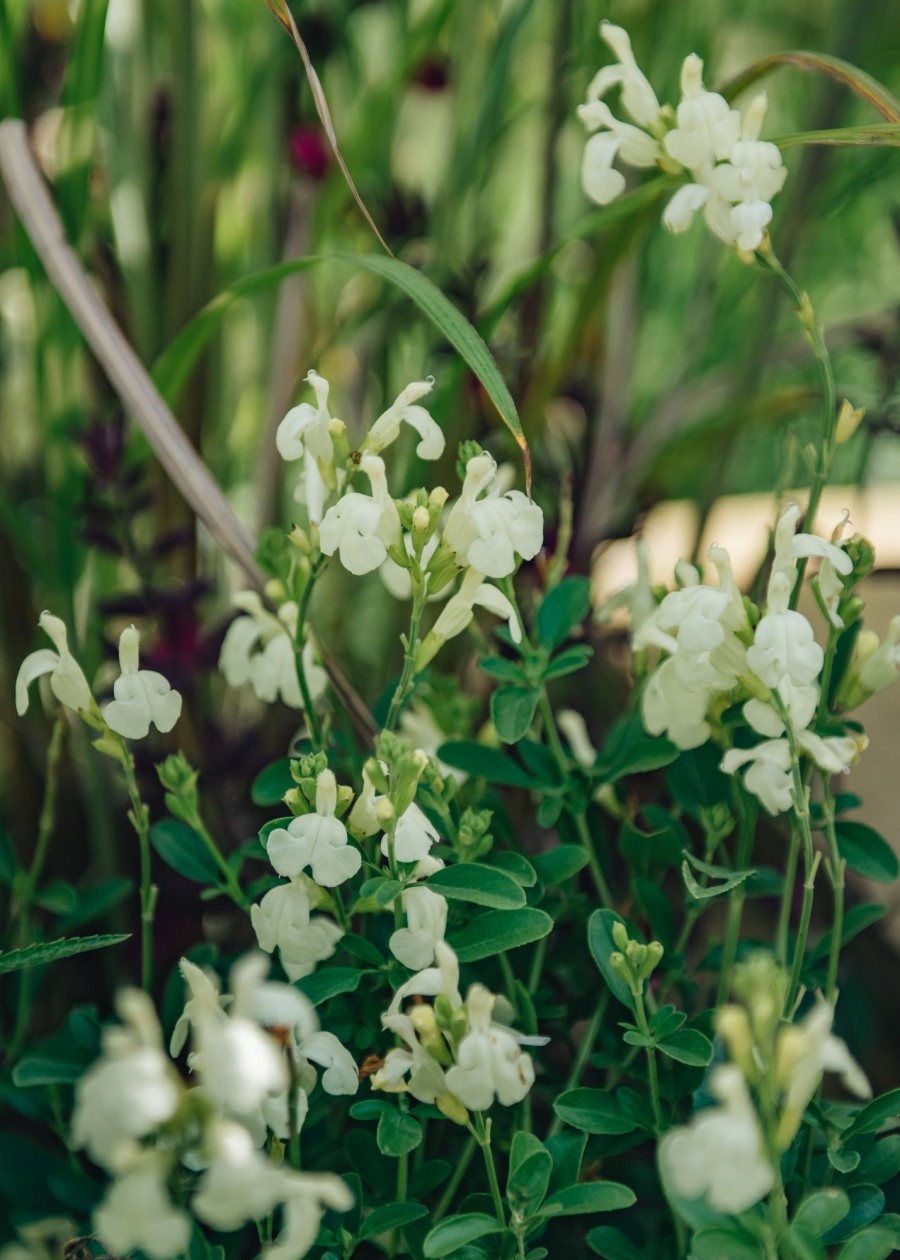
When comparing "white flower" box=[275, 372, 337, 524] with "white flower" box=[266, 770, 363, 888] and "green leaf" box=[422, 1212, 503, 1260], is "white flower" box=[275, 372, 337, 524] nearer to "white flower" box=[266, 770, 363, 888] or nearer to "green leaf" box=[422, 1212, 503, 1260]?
"white flower" box=[266, 770, 363, 888]

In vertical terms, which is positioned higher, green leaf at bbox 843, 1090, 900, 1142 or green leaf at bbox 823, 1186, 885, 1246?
green leaf at bbox 843, 1090, 900, 1142

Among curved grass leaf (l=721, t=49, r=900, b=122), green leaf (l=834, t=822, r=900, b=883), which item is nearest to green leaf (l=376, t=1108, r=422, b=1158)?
green leaf (l=834, t=822, r=900, b=883)

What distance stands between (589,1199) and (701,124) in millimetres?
430

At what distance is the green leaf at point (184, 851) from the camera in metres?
0.55

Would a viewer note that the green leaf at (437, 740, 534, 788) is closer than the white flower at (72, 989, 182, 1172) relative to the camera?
No

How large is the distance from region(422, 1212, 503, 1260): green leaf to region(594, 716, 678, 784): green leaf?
0.65ft

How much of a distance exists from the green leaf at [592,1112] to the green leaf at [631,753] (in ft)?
0.45

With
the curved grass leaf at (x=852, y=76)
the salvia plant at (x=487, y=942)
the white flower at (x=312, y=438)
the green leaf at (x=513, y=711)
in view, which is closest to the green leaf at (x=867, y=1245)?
the salvia plant at (x=487, y=942)

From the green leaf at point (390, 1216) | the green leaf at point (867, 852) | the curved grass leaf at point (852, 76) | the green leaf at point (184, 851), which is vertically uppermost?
the curved grass leaf at point (852, 76)

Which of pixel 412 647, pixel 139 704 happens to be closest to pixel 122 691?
pixel 139 704

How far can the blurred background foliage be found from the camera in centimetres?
74

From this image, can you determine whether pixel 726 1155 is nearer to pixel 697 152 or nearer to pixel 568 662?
pixel 568 662

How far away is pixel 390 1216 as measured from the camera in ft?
1.45

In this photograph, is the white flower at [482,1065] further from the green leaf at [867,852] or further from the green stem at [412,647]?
the green leaf at [867,852]
